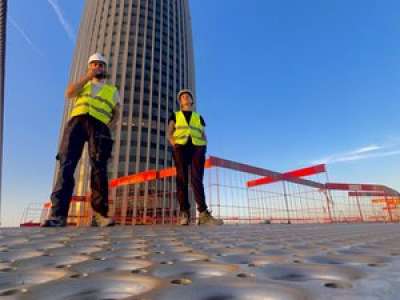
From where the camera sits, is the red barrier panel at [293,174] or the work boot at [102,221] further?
the red barrier panel at [293,174]

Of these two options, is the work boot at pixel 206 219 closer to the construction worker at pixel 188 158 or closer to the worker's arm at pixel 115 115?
the construction worker at pixel 188 158

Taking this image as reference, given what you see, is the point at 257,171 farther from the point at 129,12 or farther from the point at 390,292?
the point at 129,12

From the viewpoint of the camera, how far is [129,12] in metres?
39.6

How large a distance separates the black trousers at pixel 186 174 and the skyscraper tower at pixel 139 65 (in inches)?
1039

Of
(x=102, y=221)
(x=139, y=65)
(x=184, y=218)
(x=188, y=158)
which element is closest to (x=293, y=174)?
(x=188, y=158)

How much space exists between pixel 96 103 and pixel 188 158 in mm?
1428

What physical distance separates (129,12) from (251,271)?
45.6 meters

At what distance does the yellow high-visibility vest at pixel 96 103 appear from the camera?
2898 mm

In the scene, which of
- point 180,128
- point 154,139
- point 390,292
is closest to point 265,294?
point 390,292

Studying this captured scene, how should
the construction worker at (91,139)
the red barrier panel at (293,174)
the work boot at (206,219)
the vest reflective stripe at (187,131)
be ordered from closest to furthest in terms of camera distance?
the construction worker at (91,139) < the work boot at (206,219) < the vest reflective stripe at (187,131) < the red barrier panel at (293,174)

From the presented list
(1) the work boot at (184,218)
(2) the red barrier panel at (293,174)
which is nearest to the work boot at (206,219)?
(1) the work boot at (184,218)

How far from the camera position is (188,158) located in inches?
147

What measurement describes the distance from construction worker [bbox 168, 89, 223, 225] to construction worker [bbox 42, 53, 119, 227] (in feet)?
3.19

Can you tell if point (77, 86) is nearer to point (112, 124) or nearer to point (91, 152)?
point (112, 124)
